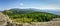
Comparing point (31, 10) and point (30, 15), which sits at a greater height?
point (31, 10)

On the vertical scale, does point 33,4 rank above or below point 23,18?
above

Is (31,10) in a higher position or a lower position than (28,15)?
higher

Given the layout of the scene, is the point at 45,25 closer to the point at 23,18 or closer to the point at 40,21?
the point at 40,21

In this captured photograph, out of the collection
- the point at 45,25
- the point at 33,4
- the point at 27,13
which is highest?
the point at 33,4

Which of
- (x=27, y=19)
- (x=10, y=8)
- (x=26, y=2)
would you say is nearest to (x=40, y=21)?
→ (x=27, y=19)

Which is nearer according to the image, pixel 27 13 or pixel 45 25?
pixel 45 25

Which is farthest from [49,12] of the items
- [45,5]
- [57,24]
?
[57,24]

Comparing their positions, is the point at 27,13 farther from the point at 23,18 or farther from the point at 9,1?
the point at 9,1
